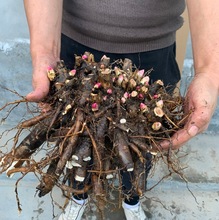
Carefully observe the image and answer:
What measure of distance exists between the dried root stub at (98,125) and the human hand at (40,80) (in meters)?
0.02

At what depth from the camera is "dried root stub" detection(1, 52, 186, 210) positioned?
0.89 m

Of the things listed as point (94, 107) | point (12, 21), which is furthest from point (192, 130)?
point (12, 21)

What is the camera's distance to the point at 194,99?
0.93 meters

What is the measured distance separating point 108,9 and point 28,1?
0.24m

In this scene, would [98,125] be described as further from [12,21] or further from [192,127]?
[12,21]

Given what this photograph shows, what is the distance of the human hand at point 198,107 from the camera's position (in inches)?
35.5

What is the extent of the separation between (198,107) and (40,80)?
403 mm

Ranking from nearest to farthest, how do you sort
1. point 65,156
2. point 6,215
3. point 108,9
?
point 65,156 → point 108,9 → point 6,215

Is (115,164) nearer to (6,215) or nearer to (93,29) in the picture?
(93,29)

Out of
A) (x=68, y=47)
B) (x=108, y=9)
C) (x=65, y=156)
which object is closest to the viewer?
(x=65, y=156)

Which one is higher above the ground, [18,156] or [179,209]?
[18,156]

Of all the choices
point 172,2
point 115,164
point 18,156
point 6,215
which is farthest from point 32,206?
point 172,2

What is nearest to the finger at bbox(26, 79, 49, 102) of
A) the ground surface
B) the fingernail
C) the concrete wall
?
the fingernail

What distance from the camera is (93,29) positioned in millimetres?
1057
